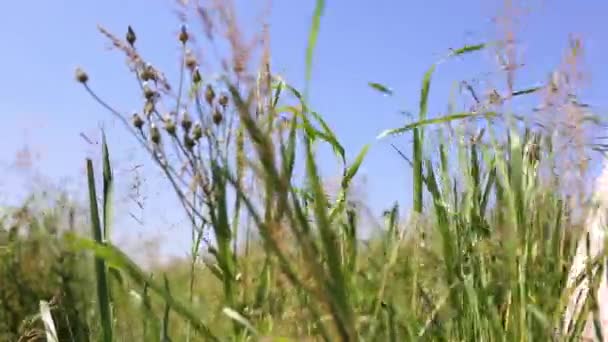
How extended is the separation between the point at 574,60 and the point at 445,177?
35 centimetres

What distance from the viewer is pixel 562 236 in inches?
53.9

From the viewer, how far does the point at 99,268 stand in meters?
0.98

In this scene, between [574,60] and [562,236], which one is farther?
[574,60]

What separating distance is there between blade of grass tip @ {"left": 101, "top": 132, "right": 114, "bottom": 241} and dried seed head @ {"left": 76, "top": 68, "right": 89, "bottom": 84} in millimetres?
90

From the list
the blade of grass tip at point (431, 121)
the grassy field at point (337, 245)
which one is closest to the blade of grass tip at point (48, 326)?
the grassy field at point (337, 245)

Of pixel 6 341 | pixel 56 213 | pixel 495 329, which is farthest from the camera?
pixel 56 213

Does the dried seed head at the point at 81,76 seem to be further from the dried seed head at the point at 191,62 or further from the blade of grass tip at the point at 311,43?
the blade of grass tip at the point at 311,43

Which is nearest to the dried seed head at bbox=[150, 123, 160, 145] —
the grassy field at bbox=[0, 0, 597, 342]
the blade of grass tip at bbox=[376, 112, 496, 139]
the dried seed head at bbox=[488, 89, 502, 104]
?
the grassy field at bbox=[0, 0, 597, 342]

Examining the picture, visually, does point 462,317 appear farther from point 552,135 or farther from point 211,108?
point 211,108

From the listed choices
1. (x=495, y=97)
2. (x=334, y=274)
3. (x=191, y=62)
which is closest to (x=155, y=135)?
(x=191, y=62)

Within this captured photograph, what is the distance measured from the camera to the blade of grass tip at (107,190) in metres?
1.02

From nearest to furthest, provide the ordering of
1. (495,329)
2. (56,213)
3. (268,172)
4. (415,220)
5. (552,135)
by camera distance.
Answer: (268,172), (495,329), (415,220), (552,135), (56,213)

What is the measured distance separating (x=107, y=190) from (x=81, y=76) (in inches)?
6.7

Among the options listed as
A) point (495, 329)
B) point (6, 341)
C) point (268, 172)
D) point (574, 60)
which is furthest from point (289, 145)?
point (6, 341)
